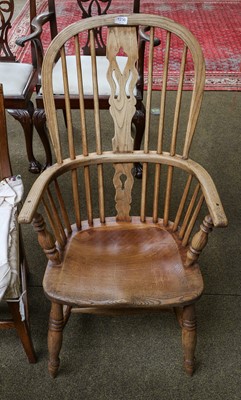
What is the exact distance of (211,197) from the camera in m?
1.20

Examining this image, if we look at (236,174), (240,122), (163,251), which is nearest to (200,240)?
(163,251)

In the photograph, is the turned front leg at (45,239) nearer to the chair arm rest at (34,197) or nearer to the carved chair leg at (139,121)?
the chair arm rest at (34,197)

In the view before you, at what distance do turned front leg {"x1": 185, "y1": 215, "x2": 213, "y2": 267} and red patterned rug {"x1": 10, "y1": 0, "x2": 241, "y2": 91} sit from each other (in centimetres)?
237

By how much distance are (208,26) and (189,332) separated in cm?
405

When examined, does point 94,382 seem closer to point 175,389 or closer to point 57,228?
point 175,389

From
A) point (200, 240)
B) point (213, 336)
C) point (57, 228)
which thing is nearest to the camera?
point (200, 240)

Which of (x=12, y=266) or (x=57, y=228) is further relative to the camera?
(x=57, y=228)

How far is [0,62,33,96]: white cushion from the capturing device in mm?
2174

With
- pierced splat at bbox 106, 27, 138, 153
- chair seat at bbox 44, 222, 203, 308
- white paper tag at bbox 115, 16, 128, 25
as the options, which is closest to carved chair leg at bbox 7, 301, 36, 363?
chair seat at bbox 44, 222, 203, 308

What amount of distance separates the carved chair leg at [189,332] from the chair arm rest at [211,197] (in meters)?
0.34

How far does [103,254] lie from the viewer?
139 cm

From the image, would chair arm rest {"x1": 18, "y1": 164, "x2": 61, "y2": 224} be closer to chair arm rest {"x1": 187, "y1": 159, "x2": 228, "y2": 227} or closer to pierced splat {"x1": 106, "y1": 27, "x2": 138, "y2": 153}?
pierced splat {"x1": 106, "y1": 27, "x2": 138, "y2": 153}

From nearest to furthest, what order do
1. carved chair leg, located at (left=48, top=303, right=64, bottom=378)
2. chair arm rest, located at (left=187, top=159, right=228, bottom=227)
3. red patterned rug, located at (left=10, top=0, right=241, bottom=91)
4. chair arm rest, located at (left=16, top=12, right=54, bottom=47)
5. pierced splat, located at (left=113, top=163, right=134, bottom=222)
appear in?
chair arm rest, located at (left=187, top=159, right=228, bottom=227)
carved chair leg, located at (left=48, top=303, right=64, bottom=378)
pierced splat, located at (left=113, top=163, right=134, bottom=222)
chair arm rest, located at (left=16, top=12, right=54, bottom=47)
red patterned rug, located at (left=10, top=0, right=241, bottom=91)

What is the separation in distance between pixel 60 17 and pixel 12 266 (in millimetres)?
4135
